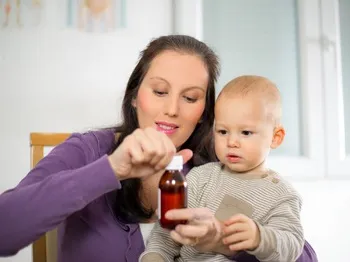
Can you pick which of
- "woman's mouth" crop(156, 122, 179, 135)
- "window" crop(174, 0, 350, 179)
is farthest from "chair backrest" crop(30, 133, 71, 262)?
"window" crop(174, 0, 350, 179)

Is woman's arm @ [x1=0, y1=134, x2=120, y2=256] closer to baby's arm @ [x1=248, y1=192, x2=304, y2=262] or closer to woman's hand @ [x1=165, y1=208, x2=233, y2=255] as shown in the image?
woman's hand @ [x1=165, y1=208, x2=233, y2=255]

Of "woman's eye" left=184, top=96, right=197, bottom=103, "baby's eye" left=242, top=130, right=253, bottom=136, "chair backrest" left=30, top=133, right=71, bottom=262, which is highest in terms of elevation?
"woman's eye" left=184, top=96, right=197, bottom=103

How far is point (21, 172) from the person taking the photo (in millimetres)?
2148

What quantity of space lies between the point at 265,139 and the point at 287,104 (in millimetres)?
1360

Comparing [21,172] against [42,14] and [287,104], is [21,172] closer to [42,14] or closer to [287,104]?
[42,14]

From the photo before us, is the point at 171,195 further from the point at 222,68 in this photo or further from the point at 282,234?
the point at 222,68

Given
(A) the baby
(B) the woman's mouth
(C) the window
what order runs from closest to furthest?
1. (A) the baby
2. (B) the woman's mouth
3. (C) the window

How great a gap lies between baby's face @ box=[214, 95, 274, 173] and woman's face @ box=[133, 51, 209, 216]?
0.17m

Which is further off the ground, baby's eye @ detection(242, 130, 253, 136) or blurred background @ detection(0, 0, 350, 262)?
blurred background @ detection(0, 0, 350, 262)

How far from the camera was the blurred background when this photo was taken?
2.15 m

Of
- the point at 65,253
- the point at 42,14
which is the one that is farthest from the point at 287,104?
the point at 65,253

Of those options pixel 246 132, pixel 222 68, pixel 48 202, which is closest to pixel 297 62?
pixel 222 68

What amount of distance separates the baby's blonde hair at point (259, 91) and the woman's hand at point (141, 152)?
36cm

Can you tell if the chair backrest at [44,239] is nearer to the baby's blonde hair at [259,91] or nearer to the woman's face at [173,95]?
the woman's face at [173,95]
